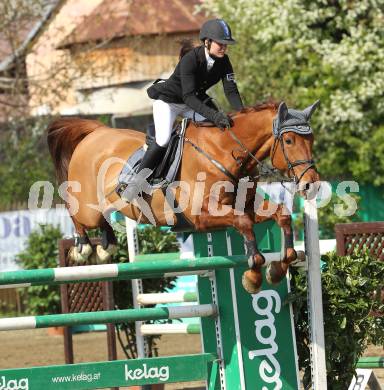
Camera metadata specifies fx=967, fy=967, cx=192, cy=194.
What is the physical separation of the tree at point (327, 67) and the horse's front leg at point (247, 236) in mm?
11199

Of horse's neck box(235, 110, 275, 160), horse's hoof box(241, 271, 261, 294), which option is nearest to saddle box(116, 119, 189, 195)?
horse's neck box(235, 110, 275, 160)

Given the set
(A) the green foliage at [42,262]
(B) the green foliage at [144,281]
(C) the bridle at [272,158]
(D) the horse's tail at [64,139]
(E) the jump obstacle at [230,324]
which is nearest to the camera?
(E) the jump obstacle at [230,324]

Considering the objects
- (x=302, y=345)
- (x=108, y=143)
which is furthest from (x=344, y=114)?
(x=302, y=345)

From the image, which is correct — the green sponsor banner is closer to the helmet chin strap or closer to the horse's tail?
the helmet chin strap

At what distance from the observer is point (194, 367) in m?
4.88

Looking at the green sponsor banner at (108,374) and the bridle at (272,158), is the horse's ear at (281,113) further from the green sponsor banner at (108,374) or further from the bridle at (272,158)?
the green sponsor banner at (108,374)

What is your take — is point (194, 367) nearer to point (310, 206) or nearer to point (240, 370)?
point (240, 370)

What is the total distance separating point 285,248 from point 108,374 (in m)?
1.15

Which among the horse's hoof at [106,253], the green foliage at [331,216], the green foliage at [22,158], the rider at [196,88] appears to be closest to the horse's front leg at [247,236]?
the rider at [196,88]

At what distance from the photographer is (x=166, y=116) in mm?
5906

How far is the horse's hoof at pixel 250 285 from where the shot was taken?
490 centimetres

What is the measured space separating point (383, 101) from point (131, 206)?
1141cm

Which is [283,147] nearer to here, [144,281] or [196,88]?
[196,88]

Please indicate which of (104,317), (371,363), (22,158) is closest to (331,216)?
(22,158)
